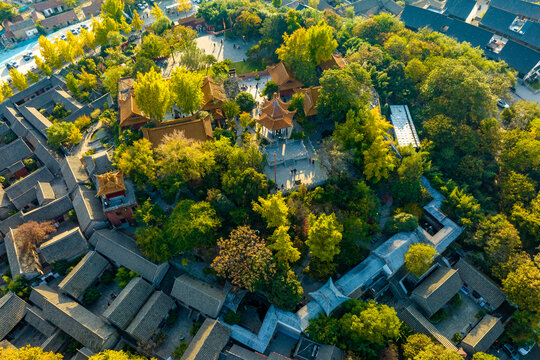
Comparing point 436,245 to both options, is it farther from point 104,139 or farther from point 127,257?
point 104,139

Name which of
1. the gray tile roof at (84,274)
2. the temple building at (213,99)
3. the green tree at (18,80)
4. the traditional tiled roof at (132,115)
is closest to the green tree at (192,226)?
the gray tile roof at (84,274)

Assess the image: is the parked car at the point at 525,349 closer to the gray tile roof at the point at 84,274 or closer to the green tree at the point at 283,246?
the green tree at the point at 283,246

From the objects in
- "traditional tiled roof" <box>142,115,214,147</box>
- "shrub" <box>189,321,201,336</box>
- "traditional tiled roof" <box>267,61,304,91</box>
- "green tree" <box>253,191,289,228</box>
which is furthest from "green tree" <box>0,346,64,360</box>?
"traditional tiled roof" <box>267,61,304,91</box>

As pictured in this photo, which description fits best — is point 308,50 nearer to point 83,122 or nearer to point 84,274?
point 83,122

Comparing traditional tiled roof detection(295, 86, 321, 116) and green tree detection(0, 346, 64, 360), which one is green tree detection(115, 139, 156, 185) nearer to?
green tree detection(0, 346, 64, 360)

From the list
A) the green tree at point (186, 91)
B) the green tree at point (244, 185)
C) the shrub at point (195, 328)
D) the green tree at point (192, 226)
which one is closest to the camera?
the shrub at point (195, 328)
